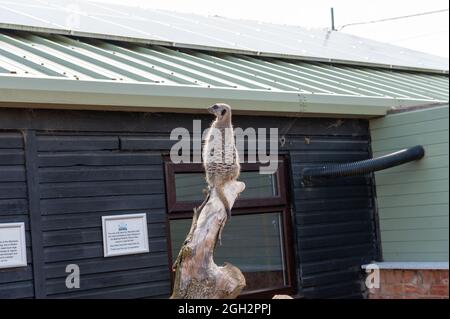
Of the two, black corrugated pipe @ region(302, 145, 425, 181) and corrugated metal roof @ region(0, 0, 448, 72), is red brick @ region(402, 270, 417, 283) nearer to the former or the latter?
black corrugated pipe @ region(302, 145, 425, 181)

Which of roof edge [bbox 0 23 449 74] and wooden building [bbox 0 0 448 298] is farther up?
roof edge [bbox 0 23 449 74]

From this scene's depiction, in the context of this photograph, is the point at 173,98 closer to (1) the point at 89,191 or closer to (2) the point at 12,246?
(1) the point at 89,191

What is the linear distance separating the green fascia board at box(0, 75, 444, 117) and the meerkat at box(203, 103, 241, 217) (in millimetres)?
1796

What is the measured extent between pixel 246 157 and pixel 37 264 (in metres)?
2.53

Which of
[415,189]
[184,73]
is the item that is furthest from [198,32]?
[415,189]

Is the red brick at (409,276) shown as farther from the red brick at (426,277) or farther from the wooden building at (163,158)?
the wooden building at (163,158)

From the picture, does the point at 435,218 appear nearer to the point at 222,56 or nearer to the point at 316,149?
the point at 316,149

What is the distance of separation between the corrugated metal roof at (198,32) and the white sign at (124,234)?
218cm

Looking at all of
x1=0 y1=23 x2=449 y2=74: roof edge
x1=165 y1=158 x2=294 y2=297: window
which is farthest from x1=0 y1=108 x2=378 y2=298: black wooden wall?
x1=0 y1=23 x2=449 y2=74: roof edge

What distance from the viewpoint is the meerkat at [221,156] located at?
15.7 feet

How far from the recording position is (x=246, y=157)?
806 centimetres

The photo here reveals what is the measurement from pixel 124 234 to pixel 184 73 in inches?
68.8

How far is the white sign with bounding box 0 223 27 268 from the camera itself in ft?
20.4
